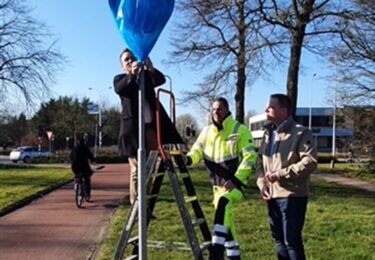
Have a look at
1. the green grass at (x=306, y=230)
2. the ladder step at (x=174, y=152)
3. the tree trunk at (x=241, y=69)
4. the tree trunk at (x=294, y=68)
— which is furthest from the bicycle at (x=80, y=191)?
the tree trunk at (x=241, y=69)

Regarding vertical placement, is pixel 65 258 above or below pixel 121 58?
below

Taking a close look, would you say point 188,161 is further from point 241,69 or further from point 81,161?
point 241,69

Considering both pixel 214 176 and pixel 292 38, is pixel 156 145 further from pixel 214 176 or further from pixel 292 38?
pixel 292 38

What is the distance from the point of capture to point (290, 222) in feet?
19.8

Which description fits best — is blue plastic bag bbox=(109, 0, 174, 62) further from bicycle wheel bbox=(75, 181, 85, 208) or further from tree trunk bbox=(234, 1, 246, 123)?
tree trunk bbox=(234, 1, 246, 123)

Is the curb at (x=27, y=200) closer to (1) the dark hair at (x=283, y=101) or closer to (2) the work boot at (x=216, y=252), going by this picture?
(2) the work boot at (x=216, y=252)

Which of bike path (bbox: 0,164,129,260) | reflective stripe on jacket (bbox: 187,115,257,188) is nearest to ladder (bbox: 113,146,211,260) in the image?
reflective stripe on jacket (bbox: 187,115,257,188)

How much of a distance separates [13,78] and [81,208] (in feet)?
79.7

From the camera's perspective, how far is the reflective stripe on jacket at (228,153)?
21.1ft

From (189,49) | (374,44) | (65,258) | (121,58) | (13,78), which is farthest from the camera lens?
(13,78)

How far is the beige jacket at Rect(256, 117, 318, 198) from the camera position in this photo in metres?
5.86

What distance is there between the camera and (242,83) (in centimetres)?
3109

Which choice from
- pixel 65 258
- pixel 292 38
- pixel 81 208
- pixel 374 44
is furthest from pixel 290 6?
pixel 65 258

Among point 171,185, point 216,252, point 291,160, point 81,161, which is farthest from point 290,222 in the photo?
point 81,161
